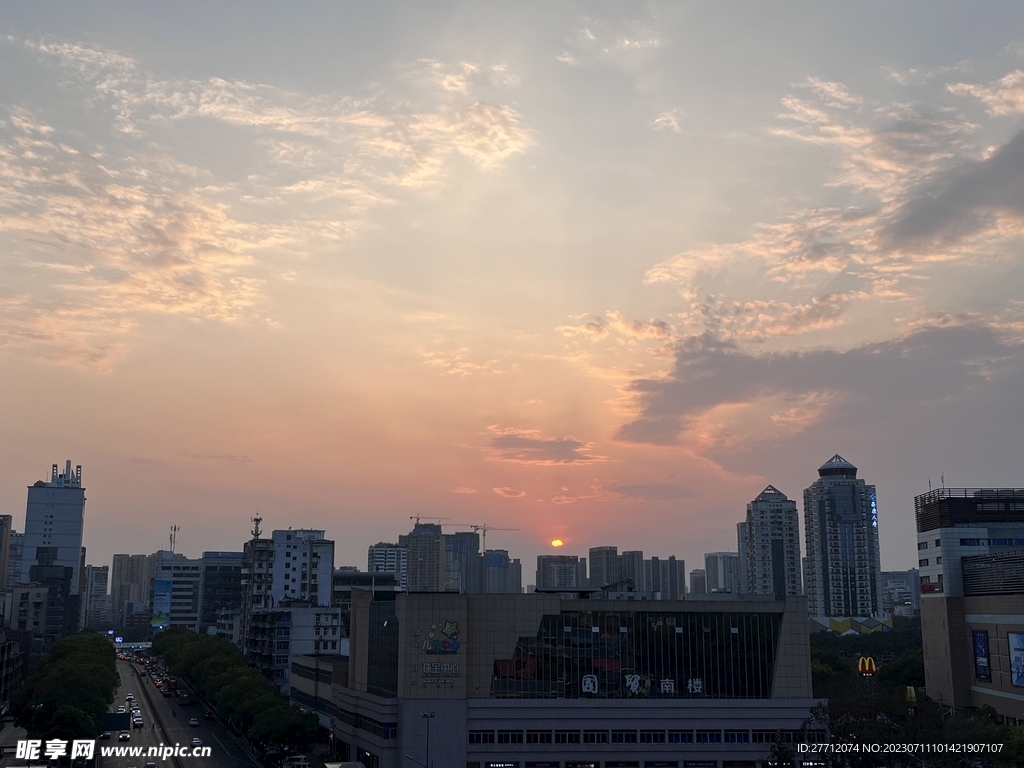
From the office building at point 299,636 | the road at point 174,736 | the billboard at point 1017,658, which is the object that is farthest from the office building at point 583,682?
the office building at point 299,636

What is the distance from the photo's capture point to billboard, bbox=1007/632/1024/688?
115 meters

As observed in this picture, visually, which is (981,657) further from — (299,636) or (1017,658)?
(299,636)

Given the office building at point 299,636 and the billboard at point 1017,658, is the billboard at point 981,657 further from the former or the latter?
the office building at point 299,636

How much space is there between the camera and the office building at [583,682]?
3634 inches

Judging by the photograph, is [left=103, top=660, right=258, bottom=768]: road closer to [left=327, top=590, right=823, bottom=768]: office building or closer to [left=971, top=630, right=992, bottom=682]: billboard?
[left=327, top=590, right=823, bottom=768]: office building

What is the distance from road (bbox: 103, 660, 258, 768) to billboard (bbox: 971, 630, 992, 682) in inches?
3634

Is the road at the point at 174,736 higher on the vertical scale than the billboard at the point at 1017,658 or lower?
lower

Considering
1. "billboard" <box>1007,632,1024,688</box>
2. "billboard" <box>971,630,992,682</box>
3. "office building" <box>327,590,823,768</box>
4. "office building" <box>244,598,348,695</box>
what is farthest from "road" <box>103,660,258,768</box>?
"billboard" <box>971,630,992,682</box>

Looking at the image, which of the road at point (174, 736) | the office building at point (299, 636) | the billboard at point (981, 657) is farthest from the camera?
the office building at point (299, 636)

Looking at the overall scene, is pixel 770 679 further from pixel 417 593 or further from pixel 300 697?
pixel 300 697

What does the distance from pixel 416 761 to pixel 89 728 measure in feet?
104

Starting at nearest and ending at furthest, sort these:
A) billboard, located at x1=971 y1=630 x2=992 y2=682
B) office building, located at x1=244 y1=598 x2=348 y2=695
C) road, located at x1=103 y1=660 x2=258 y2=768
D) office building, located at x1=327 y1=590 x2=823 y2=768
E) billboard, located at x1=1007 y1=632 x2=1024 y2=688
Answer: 1. office building, located at x1=327 y1=590 x2=823 y2=768
2. road, located at x1=103 y1=660 x2=258 y2=768
3. billboard, located at x1=1007 y1=632 x2=1024 y2=688
4. billboard, located at x1=971 y1=630 x2=992 y2=682
5. office building, located at x1=244 y1=598 x2=348 y2=695

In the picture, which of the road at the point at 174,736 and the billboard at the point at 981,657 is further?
the billboard at the point at 981,657

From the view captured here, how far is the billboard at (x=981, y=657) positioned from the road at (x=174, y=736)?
9231 centimetres
